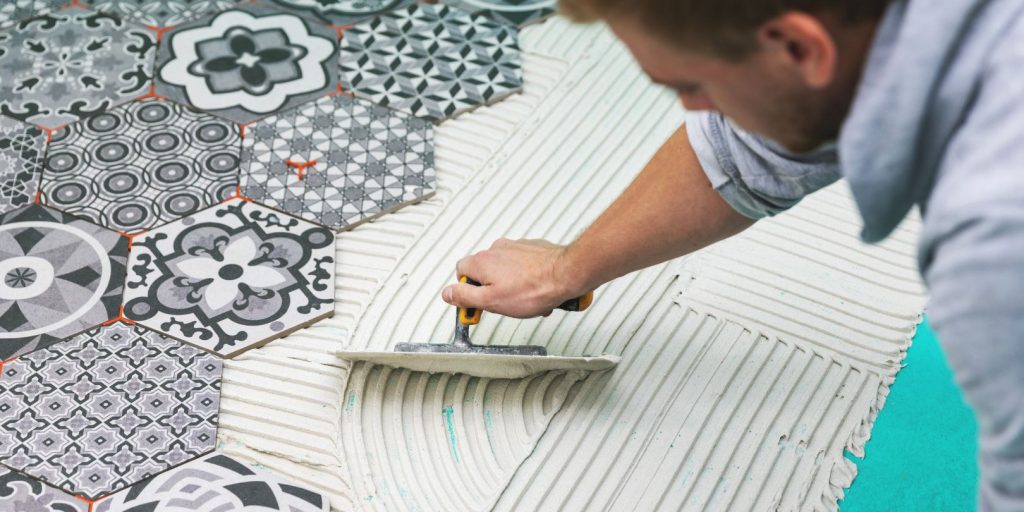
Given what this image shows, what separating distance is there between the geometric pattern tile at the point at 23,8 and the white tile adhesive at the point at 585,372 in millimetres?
661

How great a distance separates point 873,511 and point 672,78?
0.62 metres

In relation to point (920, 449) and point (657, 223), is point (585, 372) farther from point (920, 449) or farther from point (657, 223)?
point (920, 449)

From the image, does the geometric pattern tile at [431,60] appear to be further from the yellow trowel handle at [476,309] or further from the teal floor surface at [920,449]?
the teal floor surface at [920,449]

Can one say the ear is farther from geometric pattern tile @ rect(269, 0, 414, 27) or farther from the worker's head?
geometric pattern tile @ rect(269, 0, 414, 27)

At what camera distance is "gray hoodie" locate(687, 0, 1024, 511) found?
482 millimetres

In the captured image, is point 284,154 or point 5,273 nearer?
point 5,273

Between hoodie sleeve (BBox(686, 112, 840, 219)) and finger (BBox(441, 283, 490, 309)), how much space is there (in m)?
0.27

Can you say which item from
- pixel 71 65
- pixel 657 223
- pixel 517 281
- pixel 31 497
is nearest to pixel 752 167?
pixel 657 223

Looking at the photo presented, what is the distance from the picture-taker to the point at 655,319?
1179 millimetres

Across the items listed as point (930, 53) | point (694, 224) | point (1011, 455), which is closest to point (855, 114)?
point (930, 53)

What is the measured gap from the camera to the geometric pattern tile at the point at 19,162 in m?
1.26

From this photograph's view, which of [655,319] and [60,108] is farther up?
[60,108]

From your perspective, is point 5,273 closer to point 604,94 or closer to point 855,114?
point 604,94

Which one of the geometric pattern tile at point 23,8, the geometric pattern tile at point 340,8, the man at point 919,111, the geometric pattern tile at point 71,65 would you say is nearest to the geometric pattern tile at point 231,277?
the geometric pattern tile at point 71,65
